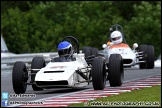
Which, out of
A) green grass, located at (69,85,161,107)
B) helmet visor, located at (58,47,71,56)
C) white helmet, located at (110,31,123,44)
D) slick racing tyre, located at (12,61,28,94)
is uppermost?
white helmet, located at (110,31,123,44)

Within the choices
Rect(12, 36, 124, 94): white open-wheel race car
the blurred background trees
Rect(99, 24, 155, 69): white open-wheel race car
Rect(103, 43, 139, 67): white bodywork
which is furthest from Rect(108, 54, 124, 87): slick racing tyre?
the blurred background trees

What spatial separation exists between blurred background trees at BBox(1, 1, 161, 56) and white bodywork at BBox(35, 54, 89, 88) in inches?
810

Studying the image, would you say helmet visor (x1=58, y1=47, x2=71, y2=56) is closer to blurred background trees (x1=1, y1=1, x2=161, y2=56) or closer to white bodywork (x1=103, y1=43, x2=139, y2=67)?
white bodywork (x1=103, y1=43, x2=139, y2=67)

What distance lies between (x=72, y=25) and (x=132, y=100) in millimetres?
28807

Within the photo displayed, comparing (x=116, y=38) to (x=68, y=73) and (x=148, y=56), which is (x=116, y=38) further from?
(x=68, y=73)

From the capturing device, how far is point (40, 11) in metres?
47.0

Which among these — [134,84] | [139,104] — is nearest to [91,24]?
[134,84]

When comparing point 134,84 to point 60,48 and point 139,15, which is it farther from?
point 139,15

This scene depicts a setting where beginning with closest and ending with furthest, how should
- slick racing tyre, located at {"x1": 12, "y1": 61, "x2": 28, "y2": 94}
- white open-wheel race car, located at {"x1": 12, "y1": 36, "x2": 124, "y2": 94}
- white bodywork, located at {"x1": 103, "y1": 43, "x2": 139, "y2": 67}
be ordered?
white open-wheel race car, located at {"x1": 12, "y1": 36, "x2": 124, "y2": 94} < slick racing tyre, located at {"x1": 12, "y1": 61, "x2": 28, "y2": 94} < white bodywork, located at {"x1": 103, "y1": 43, "x2": 139, "y2": 67}

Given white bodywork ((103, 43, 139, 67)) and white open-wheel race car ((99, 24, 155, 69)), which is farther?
white open-wheel race car ((99, 24, 155, 69))

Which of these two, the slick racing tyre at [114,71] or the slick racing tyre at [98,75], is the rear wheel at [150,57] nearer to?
the slick racing tyre at [114,71]

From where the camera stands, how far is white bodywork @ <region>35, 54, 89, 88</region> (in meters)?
17.2

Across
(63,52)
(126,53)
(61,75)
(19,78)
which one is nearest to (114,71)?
(63,52)

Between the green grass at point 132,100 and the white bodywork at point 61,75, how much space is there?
1.56 metres
